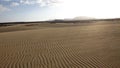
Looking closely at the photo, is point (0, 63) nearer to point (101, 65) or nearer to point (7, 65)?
point (7, 65)

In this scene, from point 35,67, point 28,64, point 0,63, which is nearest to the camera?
point 35,67

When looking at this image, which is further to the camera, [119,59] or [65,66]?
[119,59]

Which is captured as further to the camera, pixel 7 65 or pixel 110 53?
pixel 110 53

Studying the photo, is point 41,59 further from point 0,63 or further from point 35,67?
point 0,63

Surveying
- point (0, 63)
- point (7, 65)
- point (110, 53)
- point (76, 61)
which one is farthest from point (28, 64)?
point (110, 53)

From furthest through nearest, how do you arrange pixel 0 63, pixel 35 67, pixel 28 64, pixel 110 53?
1. pixel 110 53
2. pixel 0 63
3. pixel 28 64
4. pixel 35 67

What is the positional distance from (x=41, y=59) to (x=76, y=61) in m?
1.62

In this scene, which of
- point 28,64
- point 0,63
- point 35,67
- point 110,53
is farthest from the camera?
point 110,53

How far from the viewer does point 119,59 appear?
7840 mm

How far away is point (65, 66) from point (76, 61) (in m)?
0.85

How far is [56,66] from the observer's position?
710 centimetres

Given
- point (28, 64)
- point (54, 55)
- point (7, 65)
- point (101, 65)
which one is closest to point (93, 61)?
point (101, 65)

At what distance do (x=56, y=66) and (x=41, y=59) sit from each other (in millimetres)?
1370

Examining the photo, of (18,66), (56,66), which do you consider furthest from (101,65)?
(18,66)
